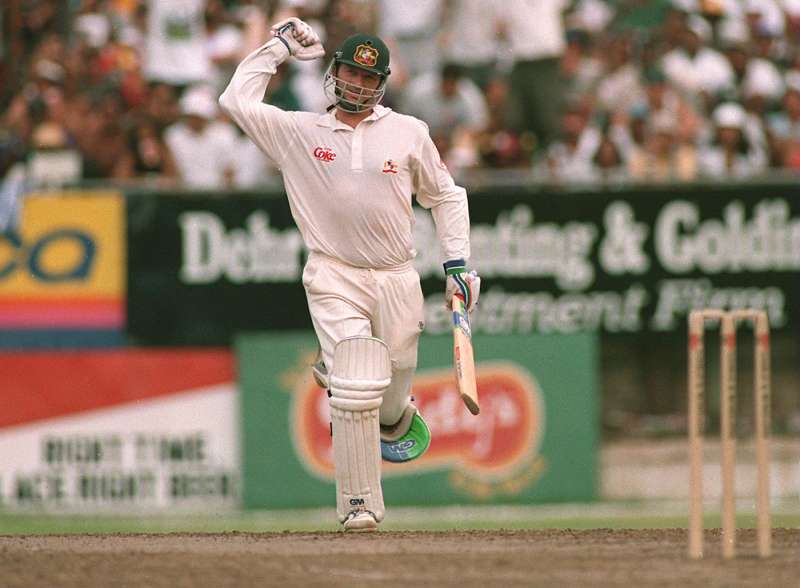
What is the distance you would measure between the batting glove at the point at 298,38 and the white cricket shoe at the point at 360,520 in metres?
2.59

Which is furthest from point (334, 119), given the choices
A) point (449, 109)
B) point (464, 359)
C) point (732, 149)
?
point (732, 149)

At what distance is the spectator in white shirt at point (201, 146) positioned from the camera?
52.8 feet

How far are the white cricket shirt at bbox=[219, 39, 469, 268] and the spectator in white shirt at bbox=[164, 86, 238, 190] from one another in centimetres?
601

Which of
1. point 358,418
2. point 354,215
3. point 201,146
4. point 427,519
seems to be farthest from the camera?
point 201,146

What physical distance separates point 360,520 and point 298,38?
9.03ft

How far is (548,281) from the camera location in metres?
15.9

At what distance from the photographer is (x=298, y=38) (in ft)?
33.4

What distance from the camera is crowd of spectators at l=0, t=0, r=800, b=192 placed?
16156mm

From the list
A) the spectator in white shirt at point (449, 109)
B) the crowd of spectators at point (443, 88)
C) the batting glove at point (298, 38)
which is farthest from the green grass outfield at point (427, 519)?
the batting glove at point (298, 38)

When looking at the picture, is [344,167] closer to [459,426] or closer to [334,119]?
[334,119]

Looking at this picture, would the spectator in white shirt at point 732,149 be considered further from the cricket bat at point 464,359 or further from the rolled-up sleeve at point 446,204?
the cricket bat at point 464,359

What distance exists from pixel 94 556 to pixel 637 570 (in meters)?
2.71

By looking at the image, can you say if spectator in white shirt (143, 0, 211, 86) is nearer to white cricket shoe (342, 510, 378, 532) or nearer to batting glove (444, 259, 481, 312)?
batting glove (444, 259, 481, 312)

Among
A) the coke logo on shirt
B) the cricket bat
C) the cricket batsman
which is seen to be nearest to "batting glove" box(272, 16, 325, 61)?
the cricket batsman
